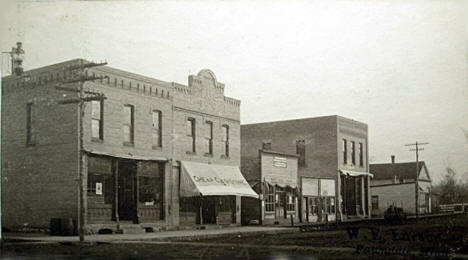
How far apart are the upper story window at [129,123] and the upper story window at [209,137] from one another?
5431 mm

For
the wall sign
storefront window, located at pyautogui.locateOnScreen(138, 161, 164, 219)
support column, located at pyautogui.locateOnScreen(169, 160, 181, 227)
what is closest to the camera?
storefront window, located at pyautogui.locateOnScreen(138, 161, 164, 219)

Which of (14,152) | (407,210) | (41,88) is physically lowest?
(407,210)

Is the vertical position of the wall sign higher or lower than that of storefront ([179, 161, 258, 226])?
higher

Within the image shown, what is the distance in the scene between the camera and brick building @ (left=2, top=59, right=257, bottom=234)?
2466 cm

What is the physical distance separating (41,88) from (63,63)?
1925mm

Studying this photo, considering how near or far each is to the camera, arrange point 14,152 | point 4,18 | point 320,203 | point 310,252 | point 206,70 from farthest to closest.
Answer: point 320,203
point 206,70
point 14,152
point 4,18
point 310,252

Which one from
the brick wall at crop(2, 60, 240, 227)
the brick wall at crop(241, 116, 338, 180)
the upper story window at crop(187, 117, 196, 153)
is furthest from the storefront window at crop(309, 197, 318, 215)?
the brick wall at crop(2, 60, 240, 227)

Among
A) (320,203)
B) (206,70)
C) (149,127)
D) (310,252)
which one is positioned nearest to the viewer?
(310,252)

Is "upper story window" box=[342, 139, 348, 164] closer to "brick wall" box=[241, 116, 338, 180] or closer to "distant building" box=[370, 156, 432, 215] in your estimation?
"brick wall" box=[241, 116, 338, 180]

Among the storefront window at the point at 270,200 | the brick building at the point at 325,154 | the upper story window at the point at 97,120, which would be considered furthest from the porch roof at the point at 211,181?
the brick building at the point at 325,154

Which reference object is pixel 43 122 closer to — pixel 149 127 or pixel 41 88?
pixel 41 88

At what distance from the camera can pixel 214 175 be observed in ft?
103

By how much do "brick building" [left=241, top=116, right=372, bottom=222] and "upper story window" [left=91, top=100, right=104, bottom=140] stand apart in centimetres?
1800

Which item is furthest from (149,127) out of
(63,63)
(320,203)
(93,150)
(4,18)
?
(320,203)
